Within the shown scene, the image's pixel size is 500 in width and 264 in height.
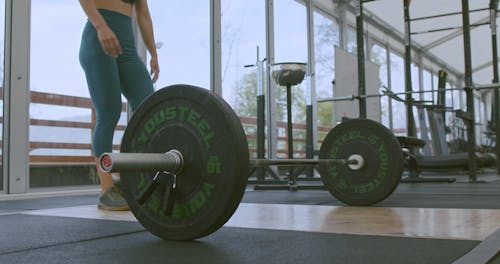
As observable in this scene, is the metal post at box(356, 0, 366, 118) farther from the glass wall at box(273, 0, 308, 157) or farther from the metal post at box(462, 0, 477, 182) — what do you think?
the glass wall at box(273, 0, 308, 157)

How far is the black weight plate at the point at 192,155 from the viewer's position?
92cm

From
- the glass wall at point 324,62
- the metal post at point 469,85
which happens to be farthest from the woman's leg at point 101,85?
the glass wall at point 324,62

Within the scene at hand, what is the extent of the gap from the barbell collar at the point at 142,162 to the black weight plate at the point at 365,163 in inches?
39.7

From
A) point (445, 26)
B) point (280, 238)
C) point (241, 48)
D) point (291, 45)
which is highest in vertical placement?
point (445, 26)

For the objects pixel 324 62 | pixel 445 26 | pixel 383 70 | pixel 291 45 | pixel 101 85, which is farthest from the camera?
pixel 445 26

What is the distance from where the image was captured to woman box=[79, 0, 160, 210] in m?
1.56

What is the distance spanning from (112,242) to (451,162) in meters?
3.46

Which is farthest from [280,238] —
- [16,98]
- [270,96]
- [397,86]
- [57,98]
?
[397,86]

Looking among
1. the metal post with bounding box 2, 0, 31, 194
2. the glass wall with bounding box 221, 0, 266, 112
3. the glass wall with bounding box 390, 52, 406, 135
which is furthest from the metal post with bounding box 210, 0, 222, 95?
the glass wall with bounding box 390, 52, 406, 135

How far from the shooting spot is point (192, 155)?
962mm

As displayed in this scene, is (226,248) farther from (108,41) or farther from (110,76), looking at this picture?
(110,76)

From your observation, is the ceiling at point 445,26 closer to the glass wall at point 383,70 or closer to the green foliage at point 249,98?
the glass wall at point 383,70

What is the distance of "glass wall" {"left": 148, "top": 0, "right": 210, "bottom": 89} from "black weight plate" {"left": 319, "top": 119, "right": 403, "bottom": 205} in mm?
2040

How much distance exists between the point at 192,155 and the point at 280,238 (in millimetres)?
266
